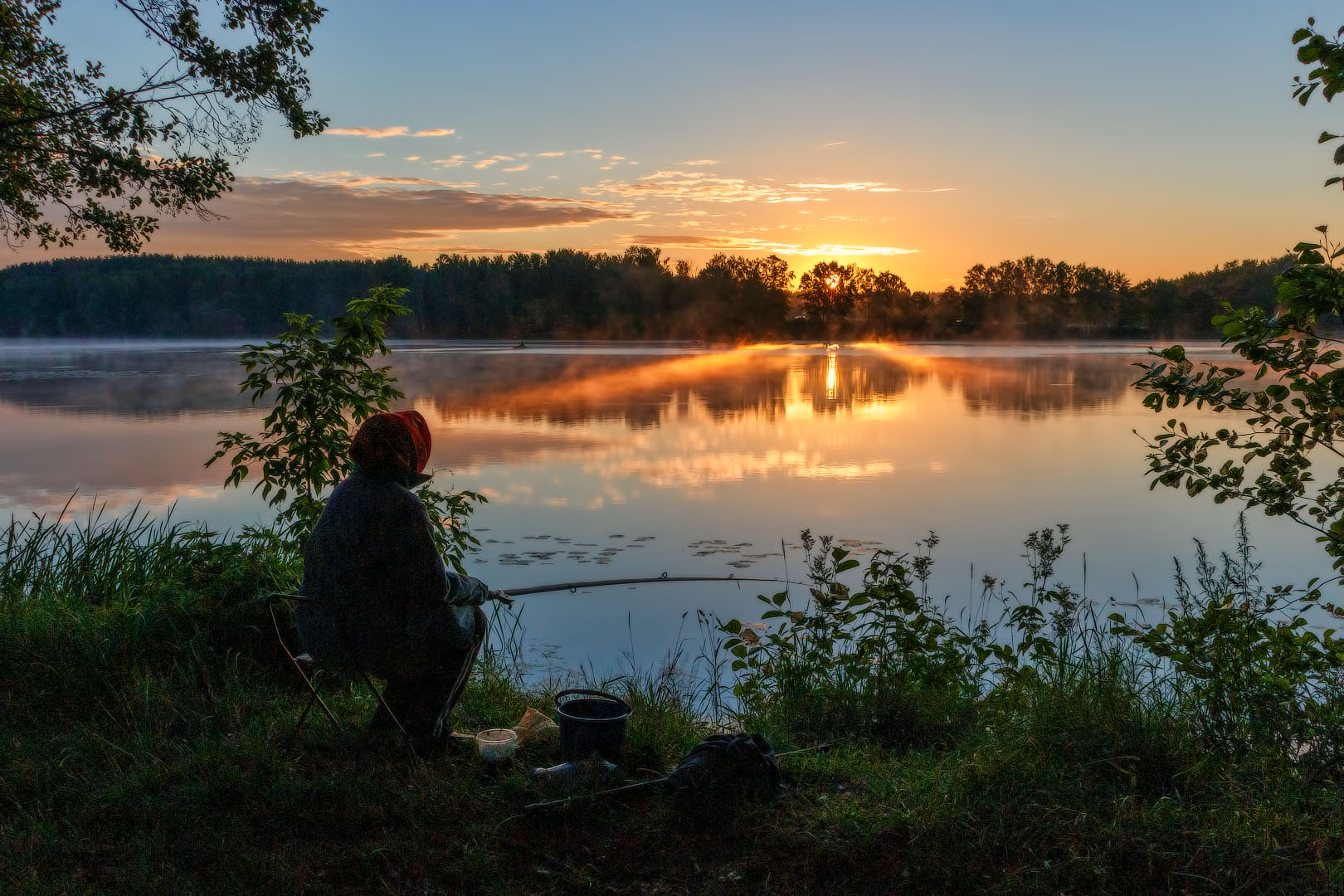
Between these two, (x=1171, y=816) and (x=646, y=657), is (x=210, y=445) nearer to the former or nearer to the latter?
(x=646, y=657)

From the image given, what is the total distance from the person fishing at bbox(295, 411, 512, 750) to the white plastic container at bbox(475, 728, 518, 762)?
181 millimetres

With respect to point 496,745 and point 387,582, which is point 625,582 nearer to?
point 496,745

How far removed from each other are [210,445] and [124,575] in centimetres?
955

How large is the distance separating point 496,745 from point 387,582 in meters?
0.72

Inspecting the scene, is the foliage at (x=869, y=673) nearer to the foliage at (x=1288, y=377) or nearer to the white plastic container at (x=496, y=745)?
the white plastic container at (x=496, y=745)

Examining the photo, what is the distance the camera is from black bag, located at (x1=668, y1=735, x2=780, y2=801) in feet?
11.2

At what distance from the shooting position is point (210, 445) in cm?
1514

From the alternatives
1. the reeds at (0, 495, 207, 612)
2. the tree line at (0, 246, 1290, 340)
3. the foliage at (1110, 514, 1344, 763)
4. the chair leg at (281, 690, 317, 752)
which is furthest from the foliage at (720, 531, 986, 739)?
the tree line at (0, 246, 1290, 340)

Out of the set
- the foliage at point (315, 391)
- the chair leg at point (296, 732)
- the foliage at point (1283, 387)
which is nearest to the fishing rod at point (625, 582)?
the foliage at point (315, 391)

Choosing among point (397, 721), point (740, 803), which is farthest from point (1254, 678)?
point (397, 721)

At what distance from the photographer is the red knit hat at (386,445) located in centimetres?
352

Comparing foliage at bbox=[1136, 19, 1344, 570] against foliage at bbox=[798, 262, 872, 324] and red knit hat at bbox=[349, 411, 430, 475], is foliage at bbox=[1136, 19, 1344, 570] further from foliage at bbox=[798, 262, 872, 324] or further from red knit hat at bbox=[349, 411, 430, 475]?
foliage at bbox=[798, 262, 872, 324]

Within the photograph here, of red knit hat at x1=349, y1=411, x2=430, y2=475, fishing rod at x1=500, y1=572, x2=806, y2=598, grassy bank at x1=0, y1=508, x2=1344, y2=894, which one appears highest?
red knit hat at x1=349, y1=411, x2=430, y2=475

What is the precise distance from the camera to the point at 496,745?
3779 millimetres
